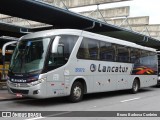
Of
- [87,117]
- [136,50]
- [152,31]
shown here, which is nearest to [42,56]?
[87,117]

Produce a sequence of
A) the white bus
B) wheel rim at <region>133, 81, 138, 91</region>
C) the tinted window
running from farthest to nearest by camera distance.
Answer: wheel rim at <region>133, 81, 138, 91</region> → the tinted window → the white bus

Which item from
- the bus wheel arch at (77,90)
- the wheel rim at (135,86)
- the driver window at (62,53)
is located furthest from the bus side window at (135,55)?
the driver window at (62,53)

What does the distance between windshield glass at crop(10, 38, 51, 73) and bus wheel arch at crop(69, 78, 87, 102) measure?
2069 millimetres

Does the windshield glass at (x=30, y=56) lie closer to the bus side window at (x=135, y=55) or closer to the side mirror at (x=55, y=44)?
the side mirror at (x=55, y=44)

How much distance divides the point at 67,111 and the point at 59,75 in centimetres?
199

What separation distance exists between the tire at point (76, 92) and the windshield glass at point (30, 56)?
209 centimetres

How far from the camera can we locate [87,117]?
10016 millimetres

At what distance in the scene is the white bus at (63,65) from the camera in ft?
40.3

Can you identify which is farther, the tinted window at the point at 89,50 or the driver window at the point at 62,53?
the tinted window at the point at 89,50

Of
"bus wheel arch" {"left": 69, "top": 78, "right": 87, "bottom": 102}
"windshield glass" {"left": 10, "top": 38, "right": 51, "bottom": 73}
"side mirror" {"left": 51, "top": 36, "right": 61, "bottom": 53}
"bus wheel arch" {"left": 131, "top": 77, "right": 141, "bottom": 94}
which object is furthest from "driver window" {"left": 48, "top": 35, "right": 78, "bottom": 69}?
"bus wheel arch" {"left": 131, "top": 77, "right": 141, "bottom": 94}

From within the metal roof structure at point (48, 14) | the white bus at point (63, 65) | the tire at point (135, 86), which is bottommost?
the tire at point (135, 86)

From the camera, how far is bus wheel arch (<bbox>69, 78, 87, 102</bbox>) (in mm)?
13527

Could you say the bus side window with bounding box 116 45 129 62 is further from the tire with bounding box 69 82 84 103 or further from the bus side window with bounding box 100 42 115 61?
the tire with bounding box 69 82 84 103

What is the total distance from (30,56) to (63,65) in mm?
1398
